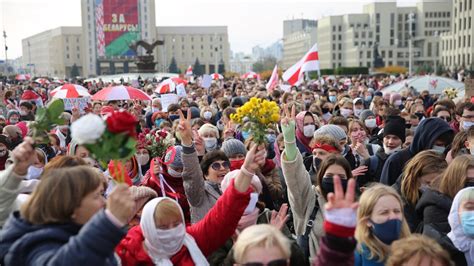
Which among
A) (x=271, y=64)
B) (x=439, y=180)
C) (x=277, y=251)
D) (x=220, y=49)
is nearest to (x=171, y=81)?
(x=439, y=180)

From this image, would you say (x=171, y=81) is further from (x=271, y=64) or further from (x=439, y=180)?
(x=271, y=64)

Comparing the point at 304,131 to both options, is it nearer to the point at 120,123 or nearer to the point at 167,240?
the point at 167,240

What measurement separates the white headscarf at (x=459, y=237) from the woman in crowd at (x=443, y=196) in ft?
0.56

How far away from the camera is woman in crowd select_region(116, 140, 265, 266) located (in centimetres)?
364

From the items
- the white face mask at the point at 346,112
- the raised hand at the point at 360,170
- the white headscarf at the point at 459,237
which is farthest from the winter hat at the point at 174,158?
the white face mask at the point at 346,112

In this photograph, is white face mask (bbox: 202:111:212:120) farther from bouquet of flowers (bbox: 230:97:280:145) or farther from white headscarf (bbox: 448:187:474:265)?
white headscarf (bbox: 448:187:474:265)

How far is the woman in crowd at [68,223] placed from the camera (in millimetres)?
2660

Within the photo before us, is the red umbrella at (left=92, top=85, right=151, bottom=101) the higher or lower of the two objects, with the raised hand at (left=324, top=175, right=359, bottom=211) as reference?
higher

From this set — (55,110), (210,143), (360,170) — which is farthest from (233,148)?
(55,110)

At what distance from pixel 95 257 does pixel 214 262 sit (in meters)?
1.61

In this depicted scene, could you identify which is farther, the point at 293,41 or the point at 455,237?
the point at 293,41

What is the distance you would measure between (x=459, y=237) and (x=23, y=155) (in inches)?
109

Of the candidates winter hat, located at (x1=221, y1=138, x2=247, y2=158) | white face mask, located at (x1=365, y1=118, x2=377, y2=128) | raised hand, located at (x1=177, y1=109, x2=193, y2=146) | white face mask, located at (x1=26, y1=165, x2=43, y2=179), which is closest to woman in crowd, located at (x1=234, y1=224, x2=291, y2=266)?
raised hand, located at (x1=177, y1=109, x2=193, y2=146)

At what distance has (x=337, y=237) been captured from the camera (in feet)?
9.19
